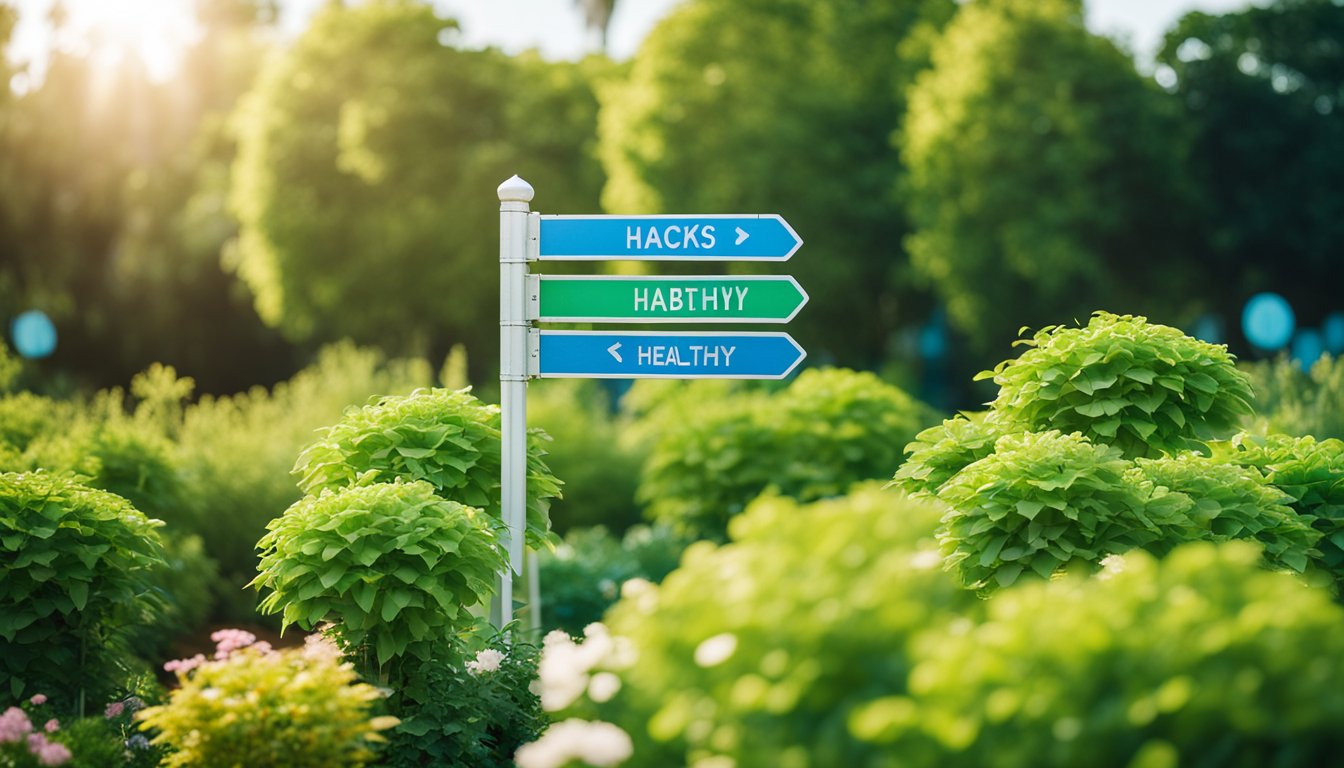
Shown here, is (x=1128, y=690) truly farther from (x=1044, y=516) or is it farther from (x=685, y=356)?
(x=685, y=356)

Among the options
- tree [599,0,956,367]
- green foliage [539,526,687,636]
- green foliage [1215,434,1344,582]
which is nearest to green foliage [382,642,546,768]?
green foliage [1215,434,1344,582]

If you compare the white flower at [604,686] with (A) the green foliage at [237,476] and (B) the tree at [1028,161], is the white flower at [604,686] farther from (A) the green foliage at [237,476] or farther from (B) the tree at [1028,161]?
(B) the tree at [1028,161]

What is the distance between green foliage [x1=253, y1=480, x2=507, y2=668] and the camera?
5.15m

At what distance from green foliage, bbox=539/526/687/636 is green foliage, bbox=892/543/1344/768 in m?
6.91

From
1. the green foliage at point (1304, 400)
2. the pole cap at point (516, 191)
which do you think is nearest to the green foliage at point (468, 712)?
the pole cap at point (516, 191)

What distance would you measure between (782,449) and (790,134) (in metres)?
15.4

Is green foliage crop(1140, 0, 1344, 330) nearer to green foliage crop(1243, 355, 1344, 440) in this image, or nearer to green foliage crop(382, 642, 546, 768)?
green foliage crop(1243, 355, 1344, 440)

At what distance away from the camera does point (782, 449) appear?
10438 millimetres

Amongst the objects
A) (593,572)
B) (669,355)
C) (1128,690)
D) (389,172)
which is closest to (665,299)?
(669,355)

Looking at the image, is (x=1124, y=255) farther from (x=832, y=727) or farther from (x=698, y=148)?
(x=832, y=727)

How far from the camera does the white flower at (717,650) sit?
10.9 feet

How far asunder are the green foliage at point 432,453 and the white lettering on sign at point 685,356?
2.34ft

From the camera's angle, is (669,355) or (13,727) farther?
(669,355)

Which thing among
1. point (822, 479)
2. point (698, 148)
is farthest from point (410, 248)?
point (822, 479)
